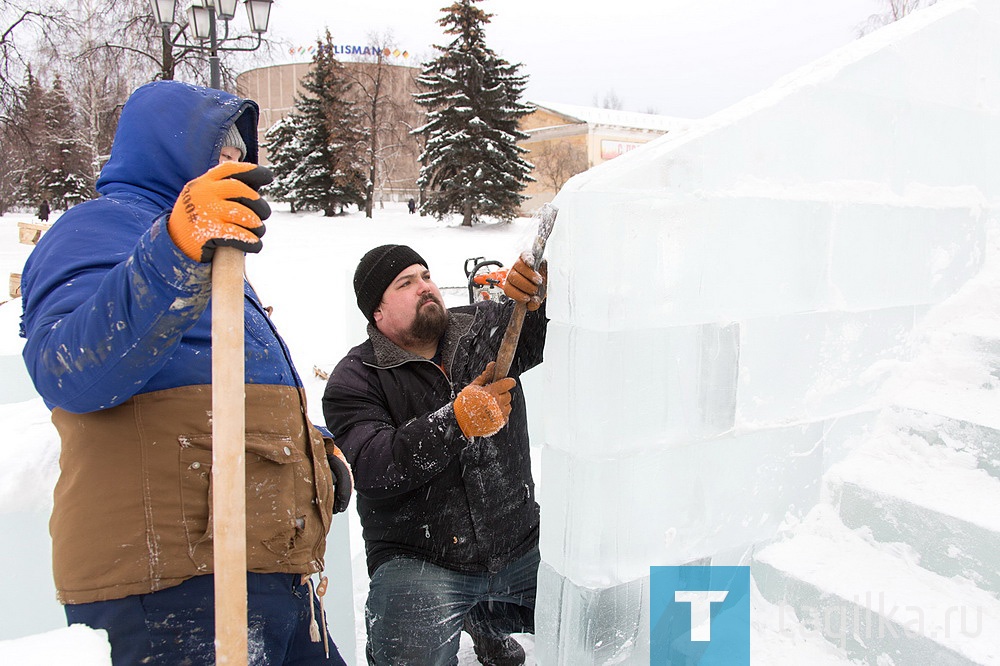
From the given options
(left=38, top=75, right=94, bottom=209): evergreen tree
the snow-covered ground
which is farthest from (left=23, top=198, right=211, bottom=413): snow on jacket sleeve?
(left=38, top=75, right=94, bottom=209): evergreen tree

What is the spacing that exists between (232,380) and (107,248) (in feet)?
1.23

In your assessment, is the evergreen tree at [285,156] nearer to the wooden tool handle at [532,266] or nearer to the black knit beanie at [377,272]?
the black knit beanie at [377,272]

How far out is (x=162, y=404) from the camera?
1298 millimetres

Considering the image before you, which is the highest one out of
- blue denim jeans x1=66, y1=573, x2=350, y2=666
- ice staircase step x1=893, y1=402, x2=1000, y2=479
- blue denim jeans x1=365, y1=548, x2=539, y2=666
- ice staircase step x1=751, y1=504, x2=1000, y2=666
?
ice staircase step x1=893, y1=402, x2=1000, y2=479

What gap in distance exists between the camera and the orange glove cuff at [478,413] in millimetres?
1924

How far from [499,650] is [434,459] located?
87 centimetres

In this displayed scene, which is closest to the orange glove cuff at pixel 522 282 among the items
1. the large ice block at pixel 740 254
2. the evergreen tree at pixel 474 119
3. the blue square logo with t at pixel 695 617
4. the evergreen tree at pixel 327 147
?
the large ice block at pixel 740 254

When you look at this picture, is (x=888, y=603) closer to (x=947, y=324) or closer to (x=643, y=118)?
(x=947, y=324)

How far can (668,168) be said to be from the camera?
1670 mm

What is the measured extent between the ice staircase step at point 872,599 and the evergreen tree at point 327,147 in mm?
26022

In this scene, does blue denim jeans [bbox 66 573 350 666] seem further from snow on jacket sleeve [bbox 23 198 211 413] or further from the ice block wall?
the ice block wall

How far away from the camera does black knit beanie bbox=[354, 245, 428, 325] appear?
94.6 inches

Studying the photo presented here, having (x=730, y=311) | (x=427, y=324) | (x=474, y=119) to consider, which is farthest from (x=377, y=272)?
(x=474, y=119)

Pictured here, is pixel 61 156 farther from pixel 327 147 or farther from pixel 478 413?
pixel 478 413
